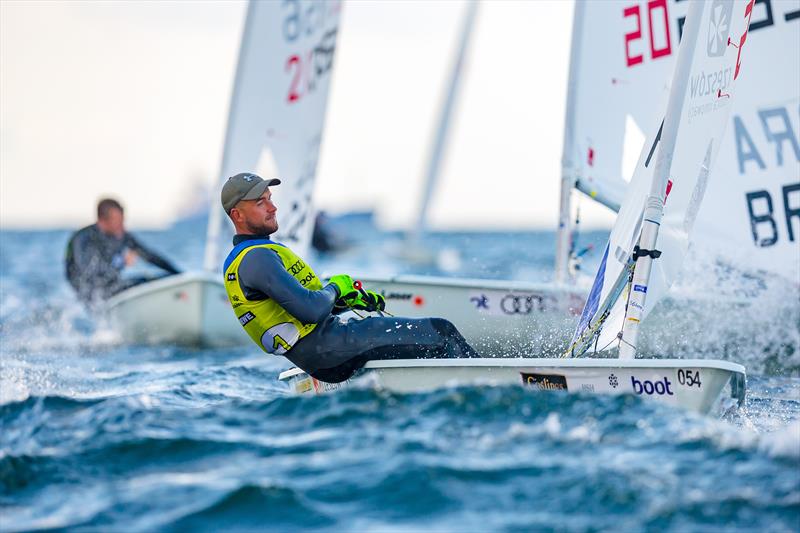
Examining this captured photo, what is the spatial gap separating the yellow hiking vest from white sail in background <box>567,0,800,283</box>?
3.34 metres

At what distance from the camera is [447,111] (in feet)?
52.7

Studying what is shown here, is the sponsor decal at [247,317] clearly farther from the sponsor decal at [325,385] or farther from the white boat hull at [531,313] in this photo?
the white boat hull at [531,313]

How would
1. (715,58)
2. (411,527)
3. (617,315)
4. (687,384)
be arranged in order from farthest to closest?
(715,58), (617,315), (687,384), (411,527)

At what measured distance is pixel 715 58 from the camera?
5.01 meters

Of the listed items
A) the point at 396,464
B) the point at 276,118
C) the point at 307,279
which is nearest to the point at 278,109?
the point at 276,118

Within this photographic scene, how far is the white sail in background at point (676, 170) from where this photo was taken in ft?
15.1

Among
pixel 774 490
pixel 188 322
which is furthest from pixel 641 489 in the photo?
pixel 188 322

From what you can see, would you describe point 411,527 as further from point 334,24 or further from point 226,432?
point 334,24

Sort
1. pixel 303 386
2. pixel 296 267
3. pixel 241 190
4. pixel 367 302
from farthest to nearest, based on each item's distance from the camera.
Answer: pixel 303 386
pixel 367 302
pixel 296 267
pixel 241 190

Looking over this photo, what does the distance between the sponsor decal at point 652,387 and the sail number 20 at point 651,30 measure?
3567mm

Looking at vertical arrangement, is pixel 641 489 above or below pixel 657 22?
below

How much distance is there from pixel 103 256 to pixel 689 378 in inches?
252

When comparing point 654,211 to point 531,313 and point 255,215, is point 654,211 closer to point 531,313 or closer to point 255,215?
→ point 255,215

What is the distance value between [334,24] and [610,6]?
9.71ft
